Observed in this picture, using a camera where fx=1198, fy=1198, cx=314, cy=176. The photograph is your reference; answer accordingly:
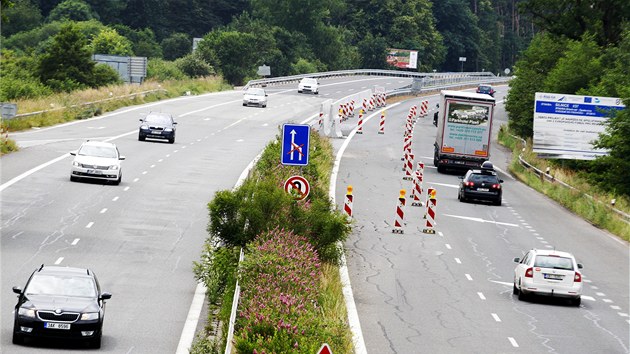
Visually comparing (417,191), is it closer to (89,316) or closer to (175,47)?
(89,316)

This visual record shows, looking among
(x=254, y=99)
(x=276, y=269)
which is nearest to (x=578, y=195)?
(x=276, y=269)

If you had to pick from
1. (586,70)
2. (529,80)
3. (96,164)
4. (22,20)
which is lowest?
(96,164)

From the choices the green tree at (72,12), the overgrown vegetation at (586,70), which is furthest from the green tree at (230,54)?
the overgrown vegetation at (586,70)

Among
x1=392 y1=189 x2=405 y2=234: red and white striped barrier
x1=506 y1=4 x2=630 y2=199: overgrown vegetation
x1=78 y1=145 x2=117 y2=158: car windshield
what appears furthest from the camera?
x1=506 y1=4 x2=630 y2=199: overgrown vegetation

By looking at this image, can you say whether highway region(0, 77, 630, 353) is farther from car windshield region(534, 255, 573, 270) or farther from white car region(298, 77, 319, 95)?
white car region(298, 77, 319, 95)

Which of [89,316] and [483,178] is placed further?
[483,178]

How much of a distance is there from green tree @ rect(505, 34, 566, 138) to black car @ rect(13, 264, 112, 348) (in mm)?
56991

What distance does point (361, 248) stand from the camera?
34406 millimetres

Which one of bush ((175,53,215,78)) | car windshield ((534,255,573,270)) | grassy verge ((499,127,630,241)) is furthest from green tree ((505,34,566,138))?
car windshield ((534,255,573,270))

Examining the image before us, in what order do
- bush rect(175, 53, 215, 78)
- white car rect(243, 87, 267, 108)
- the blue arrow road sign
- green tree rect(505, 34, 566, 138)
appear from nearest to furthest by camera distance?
the blue arrow road sign → green tree rect(505, 34, 566, 138) → white car rect(243, 87, 267, 108) → bush rect(175, 53, 215, 78)

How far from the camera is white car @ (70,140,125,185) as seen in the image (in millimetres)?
41562

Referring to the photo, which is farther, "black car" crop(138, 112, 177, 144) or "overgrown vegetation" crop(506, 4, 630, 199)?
"black car" crop(138, 112, 177, 144)

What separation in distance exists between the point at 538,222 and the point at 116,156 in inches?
601

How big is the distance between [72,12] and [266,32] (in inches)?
933
